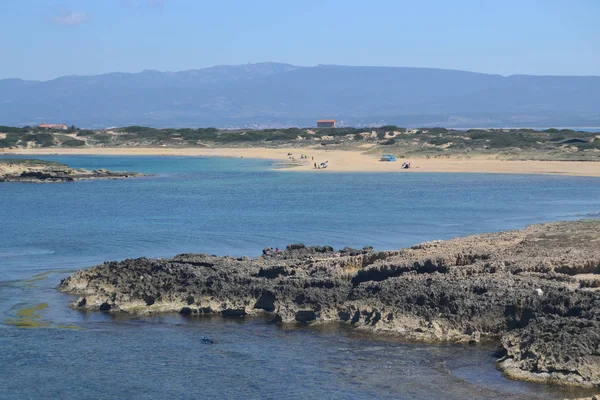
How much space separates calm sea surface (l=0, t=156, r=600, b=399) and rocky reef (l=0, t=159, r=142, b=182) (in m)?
2.90

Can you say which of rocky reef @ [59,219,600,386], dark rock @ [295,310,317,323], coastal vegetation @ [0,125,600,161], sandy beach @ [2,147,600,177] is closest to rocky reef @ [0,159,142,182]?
sandy beach @ [2,147,600,177]

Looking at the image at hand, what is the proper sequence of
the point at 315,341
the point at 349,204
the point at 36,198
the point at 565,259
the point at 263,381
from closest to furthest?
the point at 263,381 → the point at 315,341 → the point at 565,259 → the point at 349,204 → the point at 36,198

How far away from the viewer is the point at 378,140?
88.8 meters

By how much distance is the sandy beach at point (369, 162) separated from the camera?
59.5 metres

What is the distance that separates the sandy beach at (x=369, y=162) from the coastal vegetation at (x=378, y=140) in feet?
7.21

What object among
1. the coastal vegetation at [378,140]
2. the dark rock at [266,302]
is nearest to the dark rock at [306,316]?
the dark rock at [266,302]

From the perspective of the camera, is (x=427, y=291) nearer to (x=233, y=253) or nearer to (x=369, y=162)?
(x=233, y=253)

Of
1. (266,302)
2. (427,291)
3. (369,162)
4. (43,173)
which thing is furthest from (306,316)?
(369,162)

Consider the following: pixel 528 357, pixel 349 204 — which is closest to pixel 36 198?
pixel 349 204

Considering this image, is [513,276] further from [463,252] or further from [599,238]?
[599,238]

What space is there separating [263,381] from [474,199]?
29579mm

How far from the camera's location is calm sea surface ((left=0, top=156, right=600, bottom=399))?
14.6 metres

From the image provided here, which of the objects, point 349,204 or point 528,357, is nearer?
point 528,357

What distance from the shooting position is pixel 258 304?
1922 cm
